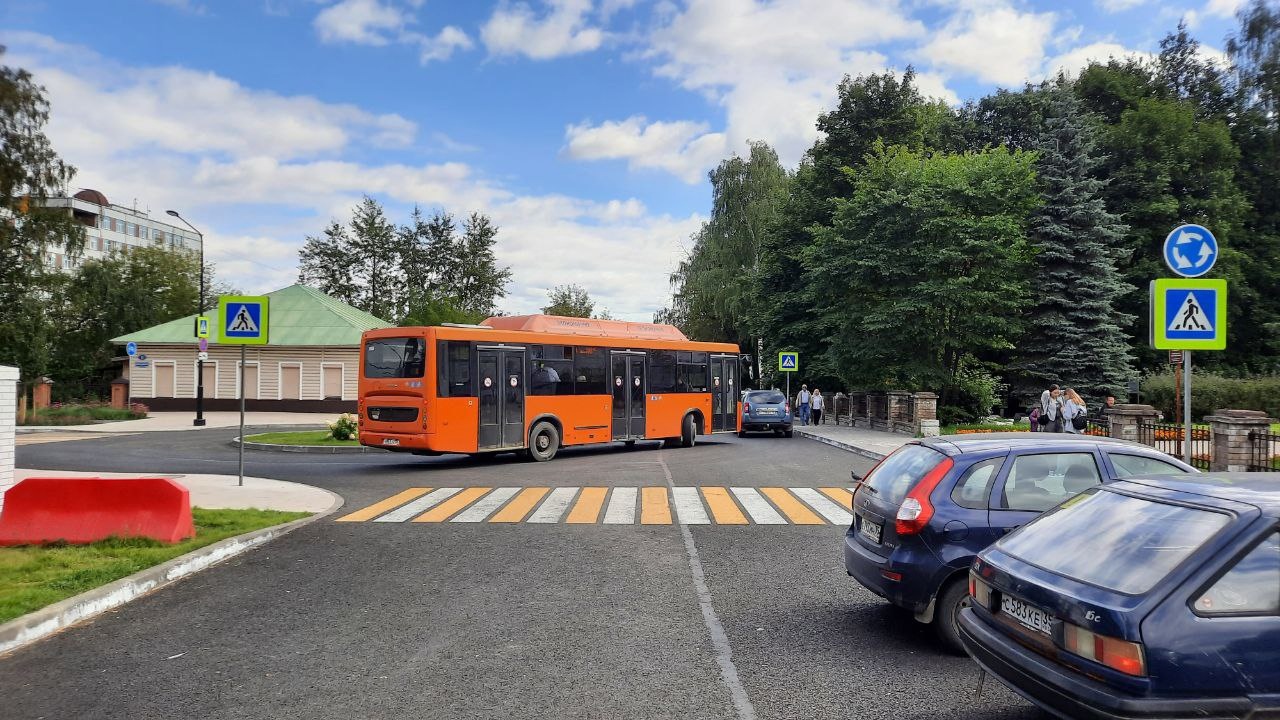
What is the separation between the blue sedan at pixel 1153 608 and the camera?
3.22m

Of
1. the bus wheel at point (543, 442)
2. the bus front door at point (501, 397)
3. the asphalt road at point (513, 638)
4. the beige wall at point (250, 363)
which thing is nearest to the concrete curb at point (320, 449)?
the bus wheel at point (543, 442)

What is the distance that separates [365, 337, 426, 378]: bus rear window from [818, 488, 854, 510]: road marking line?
839cm

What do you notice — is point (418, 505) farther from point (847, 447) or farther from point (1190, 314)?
point (847, 447)

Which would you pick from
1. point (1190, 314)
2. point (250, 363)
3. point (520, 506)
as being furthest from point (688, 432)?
point (250, 363)

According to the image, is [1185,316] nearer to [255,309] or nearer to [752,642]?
[752,642]

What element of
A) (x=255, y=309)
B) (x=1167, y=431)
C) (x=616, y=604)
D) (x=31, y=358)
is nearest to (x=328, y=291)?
(x=31, y=358)

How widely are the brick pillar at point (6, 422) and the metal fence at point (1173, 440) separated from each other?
18.6 metres

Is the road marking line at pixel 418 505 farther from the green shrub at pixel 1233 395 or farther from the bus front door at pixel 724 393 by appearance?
the green shrub at pixel 1233 395

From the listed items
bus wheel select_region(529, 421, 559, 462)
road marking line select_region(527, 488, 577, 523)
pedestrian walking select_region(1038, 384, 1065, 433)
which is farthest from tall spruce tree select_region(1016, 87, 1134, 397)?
road marking line select_region(527, 488, 577, 523)

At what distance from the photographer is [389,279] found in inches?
2699

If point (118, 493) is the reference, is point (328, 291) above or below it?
above

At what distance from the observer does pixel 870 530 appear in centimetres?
618

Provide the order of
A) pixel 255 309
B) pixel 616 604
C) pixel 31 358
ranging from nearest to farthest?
pixel 616 604 → pixel 255 309 → pixel 31 358

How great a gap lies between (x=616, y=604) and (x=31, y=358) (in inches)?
2113
